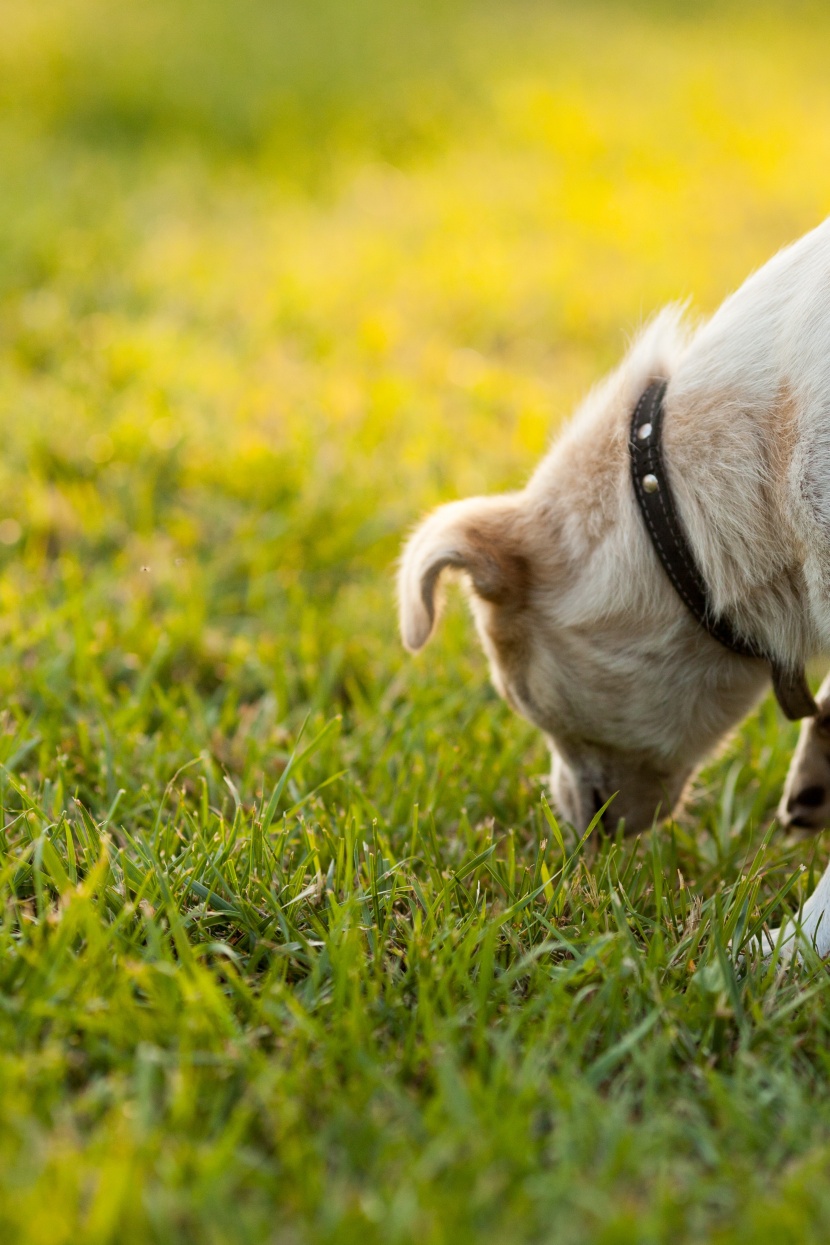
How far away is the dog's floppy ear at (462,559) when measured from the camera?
288 cm

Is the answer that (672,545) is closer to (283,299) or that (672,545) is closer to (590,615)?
(590,615)

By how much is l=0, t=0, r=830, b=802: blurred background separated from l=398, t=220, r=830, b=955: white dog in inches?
34.6

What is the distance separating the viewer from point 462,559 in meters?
2.91

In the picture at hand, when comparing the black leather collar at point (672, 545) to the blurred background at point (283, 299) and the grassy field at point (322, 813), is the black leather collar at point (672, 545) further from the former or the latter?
the blurred background at point (283, 299)

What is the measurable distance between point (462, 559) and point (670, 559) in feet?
1.65

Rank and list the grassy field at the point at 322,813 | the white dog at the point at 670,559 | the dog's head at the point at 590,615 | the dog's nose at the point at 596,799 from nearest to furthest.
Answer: the grassy field at the point at 322,813 → the white dog at the point at 670,559 → the dog's head at the point at 590,615 → the dog's nose at the point at 596,799

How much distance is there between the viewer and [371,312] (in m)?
7.18

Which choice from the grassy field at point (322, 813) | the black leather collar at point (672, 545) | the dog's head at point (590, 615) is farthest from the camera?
the dog's head at point (590, 615)

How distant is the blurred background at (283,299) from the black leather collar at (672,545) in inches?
46.5

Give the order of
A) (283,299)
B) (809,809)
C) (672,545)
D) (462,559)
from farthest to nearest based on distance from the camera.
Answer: (283,299)
(809,809)
(462,559)
(672,545)

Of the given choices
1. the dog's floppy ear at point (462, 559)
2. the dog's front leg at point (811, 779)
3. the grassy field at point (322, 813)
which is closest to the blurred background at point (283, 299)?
the grassy field at point (322, 813)

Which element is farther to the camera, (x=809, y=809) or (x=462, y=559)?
(x=809, y=809)

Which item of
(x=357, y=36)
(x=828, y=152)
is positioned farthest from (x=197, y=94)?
(x=828, y=152)

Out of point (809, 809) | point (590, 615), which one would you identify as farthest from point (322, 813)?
point (809, 809)
